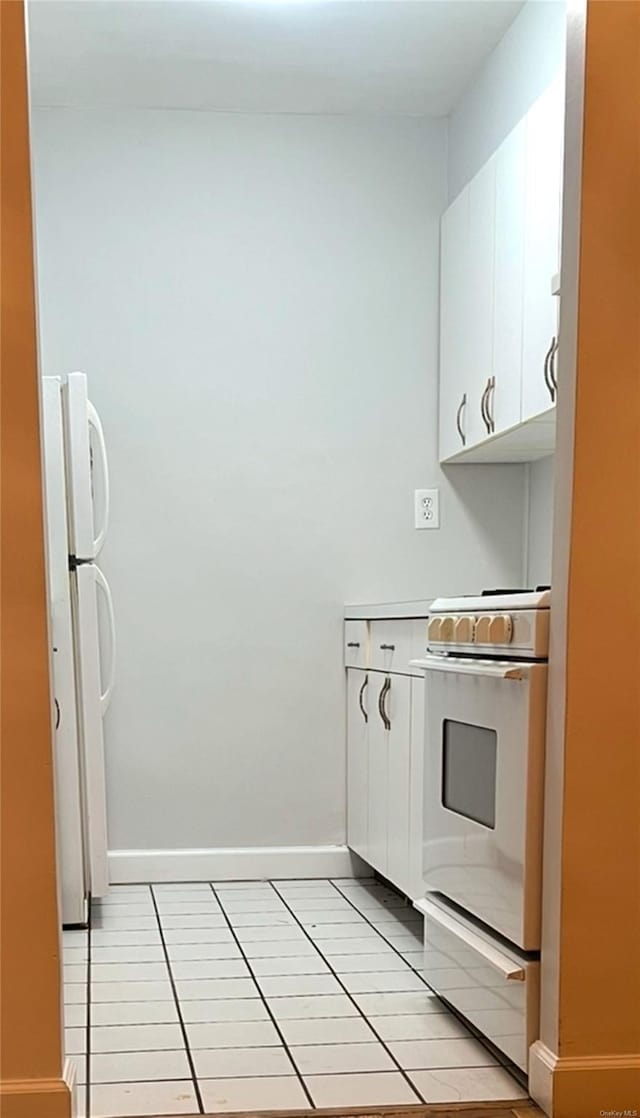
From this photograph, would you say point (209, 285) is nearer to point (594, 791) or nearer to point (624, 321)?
point (624, 321)

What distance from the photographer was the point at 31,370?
1762mm

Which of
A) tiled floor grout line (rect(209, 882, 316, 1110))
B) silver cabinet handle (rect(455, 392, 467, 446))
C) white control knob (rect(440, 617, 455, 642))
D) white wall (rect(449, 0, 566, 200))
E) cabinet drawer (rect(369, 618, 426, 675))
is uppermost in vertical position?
white wall (rect(449, 0, 566, 200))

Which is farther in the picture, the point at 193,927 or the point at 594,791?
the point at 193,927

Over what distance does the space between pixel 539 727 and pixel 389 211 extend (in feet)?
7.99

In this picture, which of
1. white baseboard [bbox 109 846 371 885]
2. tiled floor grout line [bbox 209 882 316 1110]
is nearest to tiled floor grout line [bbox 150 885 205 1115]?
tiled floor grout line [bbox 209 882 316 1110]

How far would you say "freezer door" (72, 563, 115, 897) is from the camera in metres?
3.20

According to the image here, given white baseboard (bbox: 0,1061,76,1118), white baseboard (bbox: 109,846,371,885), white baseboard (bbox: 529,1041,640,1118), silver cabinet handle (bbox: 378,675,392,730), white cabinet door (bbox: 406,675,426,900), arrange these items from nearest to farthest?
white baseboard (bbox: 0,1061,76,1118)
white baseboard (bbox: 529,1041,640,1118)
white cabinet door (bbox: 406,675,426,900)
silver cabinet handle (bbox: 378,675,392,730)
white baseboard (bbox: 109,846,371,885)

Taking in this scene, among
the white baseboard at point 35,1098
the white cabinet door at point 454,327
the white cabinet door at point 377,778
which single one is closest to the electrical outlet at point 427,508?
the white cabinet door at point 454,327

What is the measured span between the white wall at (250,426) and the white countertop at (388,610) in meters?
0.18

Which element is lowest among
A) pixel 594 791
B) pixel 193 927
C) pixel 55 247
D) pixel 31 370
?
pixel 193 927

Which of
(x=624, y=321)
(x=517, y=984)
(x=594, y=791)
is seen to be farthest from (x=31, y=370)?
(x=517, y=984)

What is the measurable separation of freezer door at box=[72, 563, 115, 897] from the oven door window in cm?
116

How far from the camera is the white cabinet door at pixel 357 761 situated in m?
3.57

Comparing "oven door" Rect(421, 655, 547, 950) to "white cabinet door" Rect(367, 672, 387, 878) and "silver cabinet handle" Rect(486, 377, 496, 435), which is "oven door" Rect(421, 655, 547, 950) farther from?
"silver cabinet handle" Rect(486, 377, 496, 435)
